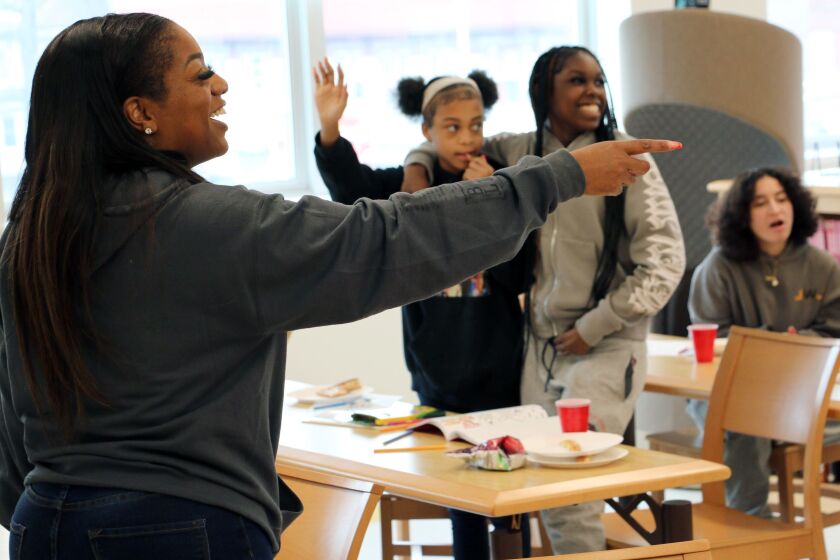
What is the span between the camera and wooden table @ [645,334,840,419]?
335 centimetres

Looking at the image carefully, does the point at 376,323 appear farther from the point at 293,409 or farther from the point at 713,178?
the point at 293,409

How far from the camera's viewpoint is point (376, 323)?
17.2 ft

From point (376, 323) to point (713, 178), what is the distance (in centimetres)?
162

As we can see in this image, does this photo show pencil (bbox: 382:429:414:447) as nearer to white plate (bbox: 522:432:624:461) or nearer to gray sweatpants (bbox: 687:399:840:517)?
white plate (bbox: 522:432:624:461)

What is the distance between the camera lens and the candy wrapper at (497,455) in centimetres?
235

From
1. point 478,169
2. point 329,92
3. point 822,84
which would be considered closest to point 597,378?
point 478,169

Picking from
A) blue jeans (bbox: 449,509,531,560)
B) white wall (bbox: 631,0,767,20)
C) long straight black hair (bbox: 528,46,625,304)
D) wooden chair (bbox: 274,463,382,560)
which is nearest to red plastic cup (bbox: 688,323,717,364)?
long straight black hair (bbox: 528,46,625,304)

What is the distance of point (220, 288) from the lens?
4.27 feet

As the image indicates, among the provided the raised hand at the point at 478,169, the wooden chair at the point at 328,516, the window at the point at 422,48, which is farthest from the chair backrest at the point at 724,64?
the wooden chair at the point at 328,516

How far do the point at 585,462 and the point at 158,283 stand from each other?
1251 millimetres

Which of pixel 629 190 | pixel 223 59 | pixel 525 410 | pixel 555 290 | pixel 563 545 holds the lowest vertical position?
pixel 563 545

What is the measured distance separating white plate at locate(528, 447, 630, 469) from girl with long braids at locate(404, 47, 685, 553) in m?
0.51

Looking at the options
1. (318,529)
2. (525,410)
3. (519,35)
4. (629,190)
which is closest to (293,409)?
(525,410)

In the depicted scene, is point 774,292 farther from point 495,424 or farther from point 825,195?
point 495,424
